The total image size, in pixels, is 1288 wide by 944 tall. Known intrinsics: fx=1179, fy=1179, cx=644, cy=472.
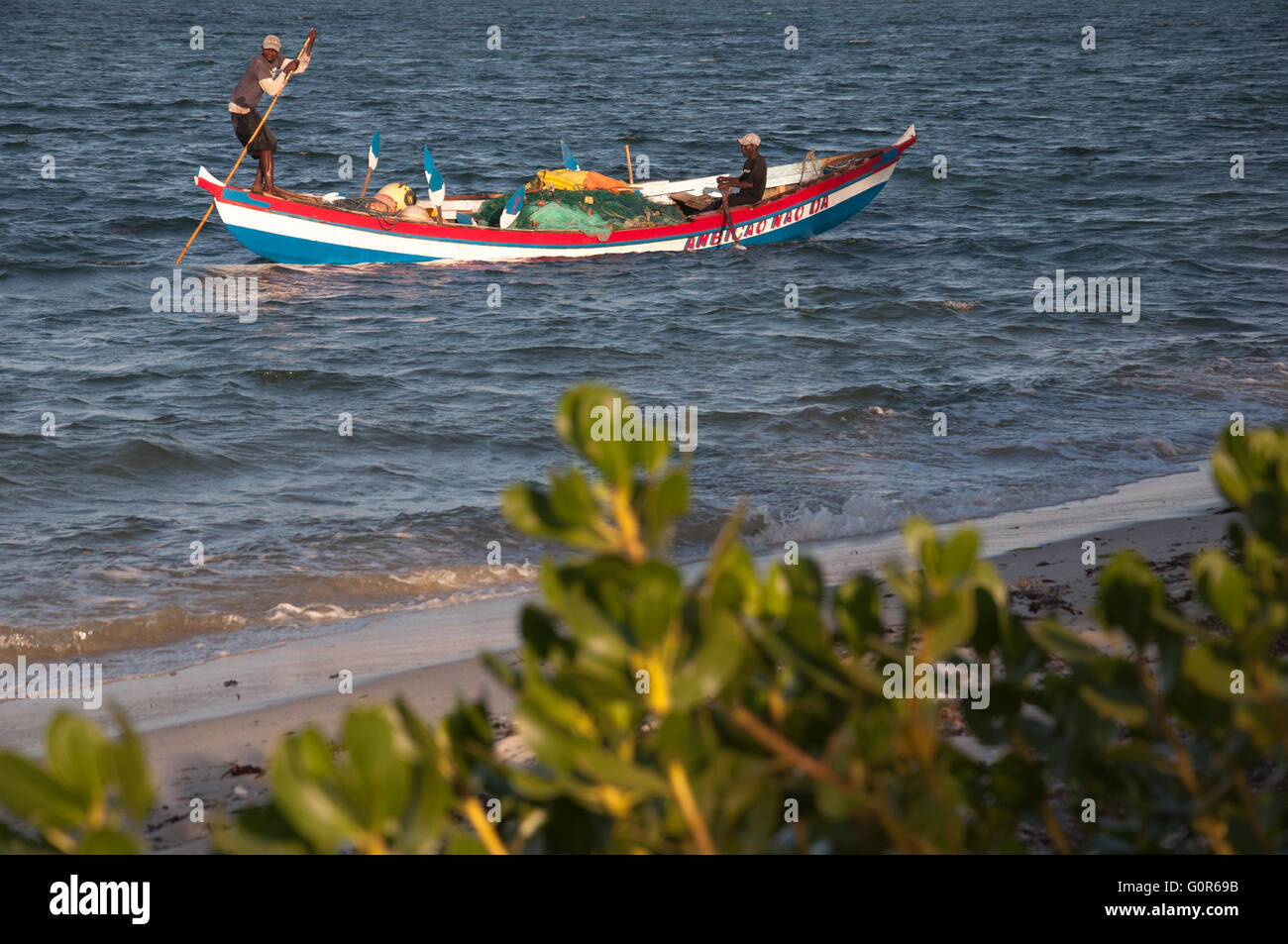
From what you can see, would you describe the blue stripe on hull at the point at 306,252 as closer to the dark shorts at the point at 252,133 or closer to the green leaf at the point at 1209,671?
the dark shorts at the point at 252,133

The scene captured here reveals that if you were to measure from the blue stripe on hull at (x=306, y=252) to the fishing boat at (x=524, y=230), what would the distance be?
0.01 m

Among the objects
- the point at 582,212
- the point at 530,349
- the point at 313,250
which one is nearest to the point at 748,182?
the point at 582,212

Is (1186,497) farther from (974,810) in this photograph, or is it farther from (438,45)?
(438,45)

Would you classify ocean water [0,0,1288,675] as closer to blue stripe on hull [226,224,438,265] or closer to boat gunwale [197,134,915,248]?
blue stripe on hull [226,224,438,265]

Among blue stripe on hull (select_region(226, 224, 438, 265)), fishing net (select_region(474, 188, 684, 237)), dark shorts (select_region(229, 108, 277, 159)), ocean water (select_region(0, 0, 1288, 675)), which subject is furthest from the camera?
fishing net (select_region(474, 188, 684, 237))

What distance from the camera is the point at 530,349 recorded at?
15.0 meters

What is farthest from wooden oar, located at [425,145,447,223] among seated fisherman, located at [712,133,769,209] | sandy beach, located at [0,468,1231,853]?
sandy beach, located at [0,468,1231,853]

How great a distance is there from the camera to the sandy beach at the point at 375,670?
527cm

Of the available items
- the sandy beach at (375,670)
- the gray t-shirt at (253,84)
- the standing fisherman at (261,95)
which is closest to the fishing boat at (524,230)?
the standing fisherman at (261,95)

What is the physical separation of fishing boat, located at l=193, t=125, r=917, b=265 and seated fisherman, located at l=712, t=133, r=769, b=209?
0.66 ft

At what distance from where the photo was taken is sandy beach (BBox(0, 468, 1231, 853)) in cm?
527

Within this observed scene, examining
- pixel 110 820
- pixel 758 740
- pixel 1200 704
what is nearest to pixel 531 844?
pixel 758 740

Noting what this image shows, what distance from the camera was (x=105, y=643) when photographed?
745cm

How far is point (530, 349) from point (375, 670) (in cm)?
876
